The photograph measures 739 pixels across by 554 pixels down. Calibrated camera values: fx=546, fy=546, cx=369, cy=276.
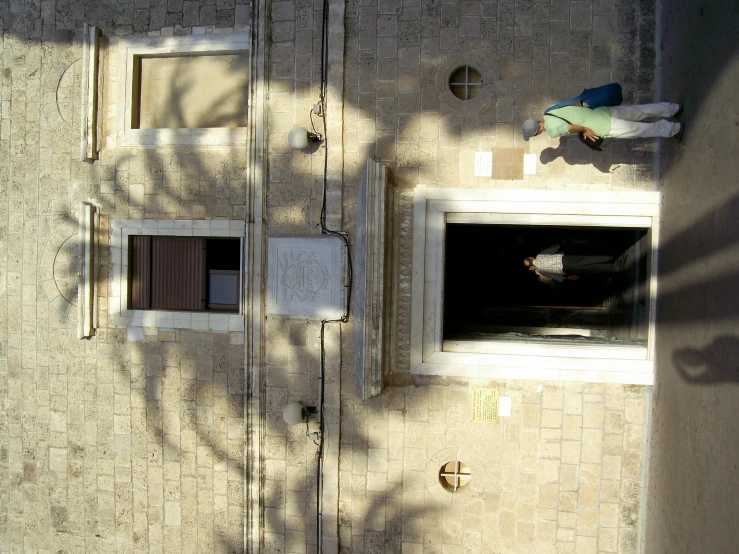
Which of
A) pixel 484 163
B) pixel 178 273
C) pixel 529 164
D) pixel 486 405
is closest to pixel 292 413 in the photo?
pixel 486 405

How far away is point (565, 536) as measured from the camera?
6234 millimetres

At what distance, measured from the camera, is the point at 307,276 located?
6.38m

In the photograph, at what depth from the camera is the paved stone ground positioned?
4.89 meters

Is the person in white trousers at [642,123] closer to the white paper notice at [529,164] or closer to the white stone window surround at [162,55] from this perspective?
the white paper notice at [529,164]

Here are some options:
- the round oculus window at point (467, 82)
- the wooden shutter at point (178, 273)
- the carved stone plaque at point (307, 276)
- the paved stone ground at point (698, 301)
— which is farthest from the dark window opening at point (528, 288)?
the wooden shutter at point (178, 273)

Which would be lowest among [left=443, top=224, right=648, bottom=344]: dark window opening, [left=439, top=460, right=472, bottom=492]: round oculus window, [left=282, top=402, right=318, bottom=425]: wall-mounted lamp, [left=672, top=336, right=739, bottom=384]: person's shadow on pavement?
[left=439, top=460, right=472, bottom=492]: round oculus window

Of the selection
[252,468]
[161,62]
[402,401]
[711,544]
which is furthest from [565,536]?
[161,62]

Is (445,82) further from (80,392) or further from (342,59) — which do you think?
(80,392)

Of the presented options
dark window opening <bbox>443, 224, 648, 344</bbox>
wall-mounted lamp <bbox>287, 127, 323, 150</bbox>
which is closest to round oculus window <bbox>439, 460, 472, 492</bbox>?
dark window opening <bbox>443, 224, 648, 344</bbox>

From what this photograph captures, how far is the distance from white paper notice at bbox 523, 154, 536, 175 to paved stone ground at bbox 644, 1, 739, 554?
4.58 ft

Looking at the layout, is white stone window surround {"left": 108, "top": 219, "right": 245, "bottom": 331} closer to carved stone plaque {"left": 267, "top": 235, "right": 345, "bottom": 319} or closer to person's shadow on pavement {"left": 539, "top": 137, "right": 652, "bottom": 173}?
carved stone plaque {"left": 267, "top": 235, "right": 345, "bottom": 319}

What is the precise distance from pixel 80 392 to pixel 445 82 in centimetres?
584

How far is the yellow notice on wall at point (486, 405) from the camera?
626cm

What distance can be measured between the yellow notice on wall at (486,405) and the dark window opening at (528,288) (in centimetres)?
80
